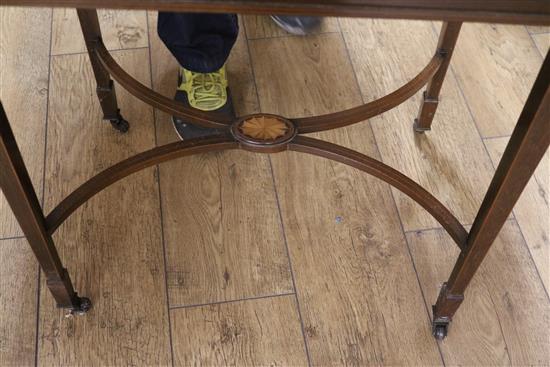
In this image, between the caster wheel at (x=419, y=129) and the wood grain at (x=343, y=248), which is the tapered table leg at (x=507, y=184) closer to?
the wood grain at (x=343, y=248)

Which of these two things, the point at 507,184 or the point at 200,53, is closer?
the point at 507,184

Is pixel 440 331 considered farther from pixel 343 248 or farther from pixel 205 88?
pixel 205 88

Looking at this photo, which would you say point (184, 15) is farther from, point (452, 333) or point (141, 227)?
point (452, 333)

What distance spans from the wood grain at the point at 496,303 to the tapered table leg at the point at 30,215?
570 mm

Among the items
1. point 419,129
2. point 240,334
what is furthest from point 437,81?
point 240,334

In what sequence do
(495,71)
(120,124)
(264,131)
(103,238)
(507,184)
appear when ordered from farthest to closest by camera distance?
(495,71) < (120,124) < (103,238) < (264,131) < (507,184)

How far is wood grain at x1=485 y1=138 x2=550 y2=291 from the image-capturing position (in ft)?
3.97

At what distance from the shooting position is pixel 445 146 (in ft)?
4.46

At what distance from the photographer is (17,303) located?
3.69 feet

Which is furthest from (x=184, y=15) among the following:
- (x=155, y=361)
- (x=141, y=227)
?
(x=155, y=361)

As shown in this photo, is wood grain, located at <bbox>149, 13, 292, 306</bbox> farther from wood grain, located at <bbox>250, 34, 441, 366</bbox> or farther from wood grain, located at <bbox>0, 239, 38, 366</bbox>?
wood grain, located at <bbox>0, 239, 38, 366</bbox>

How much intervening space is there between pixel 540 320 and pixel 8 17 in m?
1.23

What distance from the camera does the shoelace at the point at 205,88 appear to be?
1353 mm

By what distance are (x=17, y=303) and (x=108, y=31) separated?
67cm
